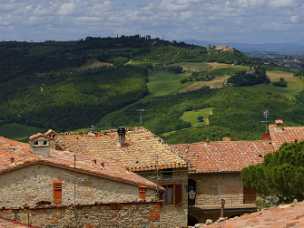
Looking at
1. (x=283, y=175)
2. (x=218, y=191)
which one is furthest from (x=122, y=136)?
(x=283, y=175)

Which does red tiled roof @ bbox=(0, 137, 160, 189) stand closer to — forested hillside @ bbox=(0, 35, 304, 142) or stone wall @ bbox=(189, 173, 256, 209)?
stone wall @ bbox=(189, 173, 256, 209)

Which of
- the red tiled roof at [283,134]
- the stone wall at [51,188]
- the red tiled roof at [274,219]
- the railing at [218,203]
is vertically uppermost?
the red tiled roof at [274,219]

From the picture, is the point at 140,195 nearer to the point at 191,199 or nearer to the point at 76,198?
the point at 76,198

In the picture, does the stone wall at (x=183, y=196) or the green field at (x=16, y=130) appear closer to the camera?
the stone wall at (x=183, y=196)

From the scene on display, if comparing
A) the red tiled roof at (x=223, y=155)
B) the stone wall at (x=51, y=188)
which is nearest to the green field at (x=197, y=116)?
the red tiled roof at (x=223, y=155)

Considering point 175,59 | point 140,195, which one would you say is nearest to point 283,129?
point 140,195

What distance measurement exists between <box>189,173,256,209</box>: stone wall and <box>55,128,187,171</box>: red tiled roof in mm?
3482

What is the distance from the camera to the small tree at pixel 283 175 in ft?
86.9

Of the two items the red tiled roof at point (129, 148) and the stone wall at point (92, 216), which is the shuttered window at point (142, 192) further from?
the red tiled roof at point (129, 148)

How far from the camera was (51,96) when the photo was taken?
12825 centimetres

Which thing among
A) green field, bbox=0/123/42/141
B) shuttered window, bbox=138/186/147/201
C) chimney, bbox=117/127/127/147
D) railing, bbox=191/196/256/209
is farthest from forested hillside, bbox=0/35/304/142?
shuttered window, bbox=138/186/147/201

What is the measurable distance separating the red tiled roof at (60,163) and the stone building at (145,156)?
378cm

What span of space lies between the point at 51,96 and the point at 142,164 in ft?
310

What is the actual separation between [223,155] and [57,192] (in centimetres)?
1548
